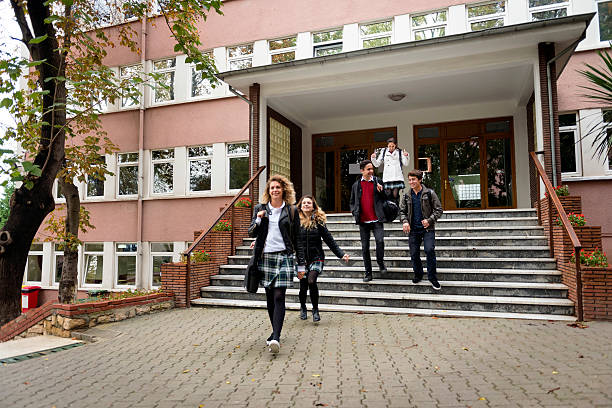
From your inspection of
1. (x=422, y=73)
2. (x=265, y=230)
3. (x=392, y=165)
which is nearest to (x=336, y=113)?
(x=422, y=73)

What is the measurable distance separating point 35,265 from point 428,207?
16.8 metres

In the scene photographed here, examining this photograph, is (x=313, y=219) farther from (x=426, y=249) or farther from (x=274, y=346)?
(x=274, y=346)

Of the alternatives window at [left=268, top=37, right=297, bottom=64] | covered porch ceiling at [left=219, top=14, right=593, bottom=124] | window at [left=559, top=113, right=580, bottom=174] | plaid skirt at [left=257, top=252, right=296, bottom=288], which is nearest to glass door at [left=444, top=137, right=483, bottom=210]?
covered porch ceiling at [left=219, top=14, right=593, bottom=124]

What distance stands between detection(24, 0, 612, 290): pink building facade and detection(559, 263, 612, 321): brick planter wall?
3.06m

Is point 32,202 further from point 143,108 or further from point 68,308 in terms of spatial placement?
point 143,108

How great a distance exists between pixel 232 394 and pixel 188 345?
5.89ft

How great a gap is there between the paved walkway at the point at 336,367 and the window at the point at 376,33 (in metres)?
9.64

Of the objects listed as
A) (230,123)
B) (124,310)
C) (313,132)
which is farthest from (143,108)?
(124,310)

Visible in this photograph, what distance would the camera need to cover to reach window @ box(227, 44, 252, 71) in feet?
48.2

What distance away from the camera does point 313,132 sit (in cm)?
1393

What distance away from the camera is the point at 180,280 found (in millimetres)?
7820

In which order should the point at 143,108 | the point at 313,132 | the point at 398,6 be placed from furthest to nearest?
the point at 143,108, the point at 313,132, the point at 398,6

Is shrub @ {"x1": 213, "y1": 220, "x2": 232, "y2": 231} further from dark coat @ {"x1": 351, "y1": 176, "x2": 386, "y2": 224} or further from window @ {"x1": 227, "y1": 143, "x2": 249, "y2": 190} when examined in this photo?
window @ {"x1": 227, "y1": 143, "x2": 249, "y2": 190}

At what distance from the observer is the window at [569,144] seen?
10.9 metres
